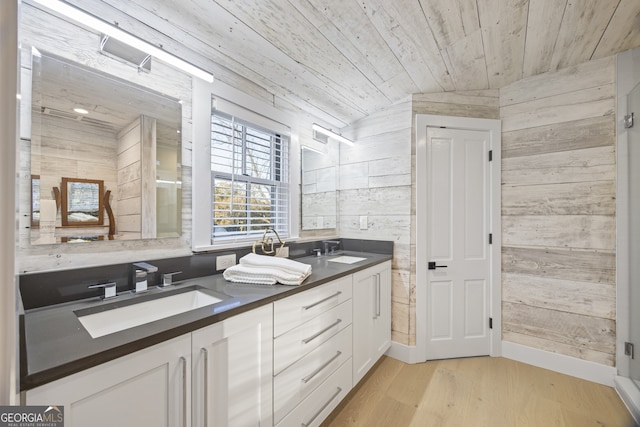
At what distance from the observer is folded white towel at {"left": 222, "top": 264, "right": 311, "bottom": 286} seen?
1408 mm

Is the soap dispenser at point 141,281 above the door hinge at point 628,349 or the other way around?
above

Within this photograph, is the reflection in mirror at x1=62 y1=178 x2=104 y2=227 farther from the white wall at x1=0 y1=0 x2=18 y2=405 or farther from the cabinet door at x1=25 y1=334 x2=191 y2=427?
the white wall at x1=0 y1=0 x2=18 y2=405

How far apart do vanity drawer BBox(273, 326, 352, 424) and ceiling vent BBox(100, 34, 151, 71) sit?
1.71 m

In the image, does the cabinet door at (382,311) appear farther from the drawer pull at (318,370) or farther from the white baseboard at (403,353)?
the drawer pull at (318,370)

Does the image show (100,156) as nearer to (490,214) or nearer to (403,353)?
(403,353)

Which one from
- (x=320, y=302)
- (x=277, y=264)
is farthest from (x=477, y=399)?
(x=277, y=264)

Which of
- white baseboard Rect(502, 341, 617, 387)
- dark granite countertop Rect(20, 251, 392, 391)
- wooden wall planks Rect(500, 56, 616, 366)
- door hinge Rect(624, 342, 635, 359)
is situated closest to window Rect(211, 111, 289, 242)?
dark granite countertop Rect(20, 251, 392, 391)

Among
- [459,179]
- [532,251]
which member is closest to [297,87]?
[459,179]

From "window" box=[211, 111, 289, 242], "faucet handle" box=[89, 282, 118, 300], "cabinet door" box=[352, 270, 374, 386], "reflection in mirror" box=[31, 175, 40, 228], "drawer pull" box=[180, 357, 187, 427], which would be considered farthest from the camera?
"cabinet door" box=[352, 270, 374, 386]

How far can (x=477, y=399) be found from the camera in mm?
1841

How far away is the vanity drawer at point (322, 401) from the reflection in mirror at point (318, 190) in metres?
1.22

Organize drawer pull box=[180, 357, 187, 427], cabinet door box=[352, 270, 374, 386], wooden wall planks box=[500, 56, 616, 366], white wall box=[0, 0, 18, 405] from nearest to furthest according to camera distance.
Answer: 1. white wall box=[0, 0, 18, 405]
2. drawer pull box=[180, 357, 187, 427]
3. cabinet door box=[352, 270, 374, 386]
4. wooden wall planks box=[500, 56, 616, 366]

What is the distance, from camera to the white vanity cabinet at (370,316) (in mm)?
1888

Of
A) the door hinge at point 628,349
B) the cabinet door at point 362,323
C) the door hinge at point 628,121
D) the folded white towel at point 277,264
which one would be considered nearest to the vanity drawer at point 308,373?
the cabinet door at point 362,323
